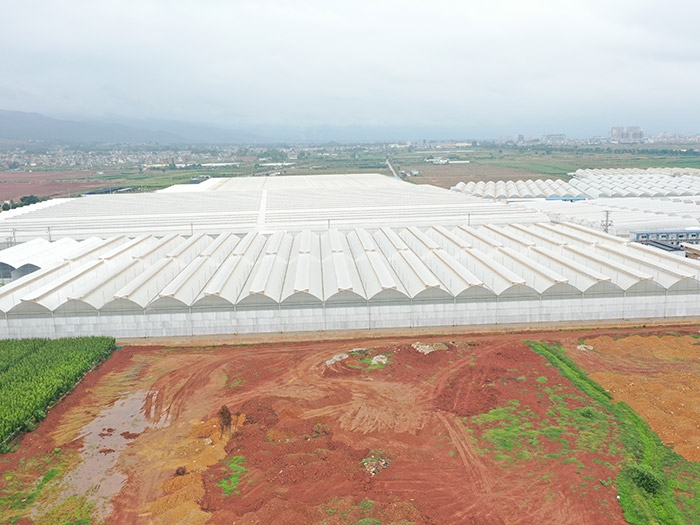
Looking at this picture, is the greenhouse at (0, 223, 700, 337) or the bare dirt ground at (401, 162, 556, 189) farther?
the bare dirt ground at (401, 162, 556, 189)

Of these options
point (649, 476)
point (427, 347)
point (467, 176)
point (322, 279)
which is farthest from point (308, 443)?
point (467, 176)

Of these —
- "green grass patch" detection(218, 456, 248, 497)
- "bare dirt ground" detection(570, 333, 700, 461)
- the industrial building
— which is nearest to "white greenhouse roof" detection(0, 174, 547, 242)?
the industrial building

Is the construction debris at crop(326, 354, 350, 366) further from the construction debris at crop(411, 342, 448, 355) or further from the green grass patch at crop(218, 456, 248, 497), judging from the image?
the green grass patch at crop(218, 456, 248, 497)

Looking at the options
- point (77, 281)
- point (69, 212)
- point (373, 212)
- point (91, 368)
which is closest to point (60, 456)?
point (91, 368)

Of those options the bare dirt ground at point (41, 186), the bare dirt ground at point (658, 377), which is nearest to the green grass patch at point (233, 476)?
the bare dirt ground at point (658, 377)

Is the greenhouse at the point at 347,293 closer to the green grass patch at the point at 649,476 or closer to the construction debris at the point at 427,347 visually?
the construction debris at the point at 427,347

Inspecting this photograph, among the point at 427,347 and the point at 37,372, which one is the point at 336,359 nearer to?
the point at 427,347

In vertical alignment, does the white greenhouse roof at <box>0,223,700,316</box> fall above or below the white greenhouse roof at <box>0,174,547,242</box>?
below
